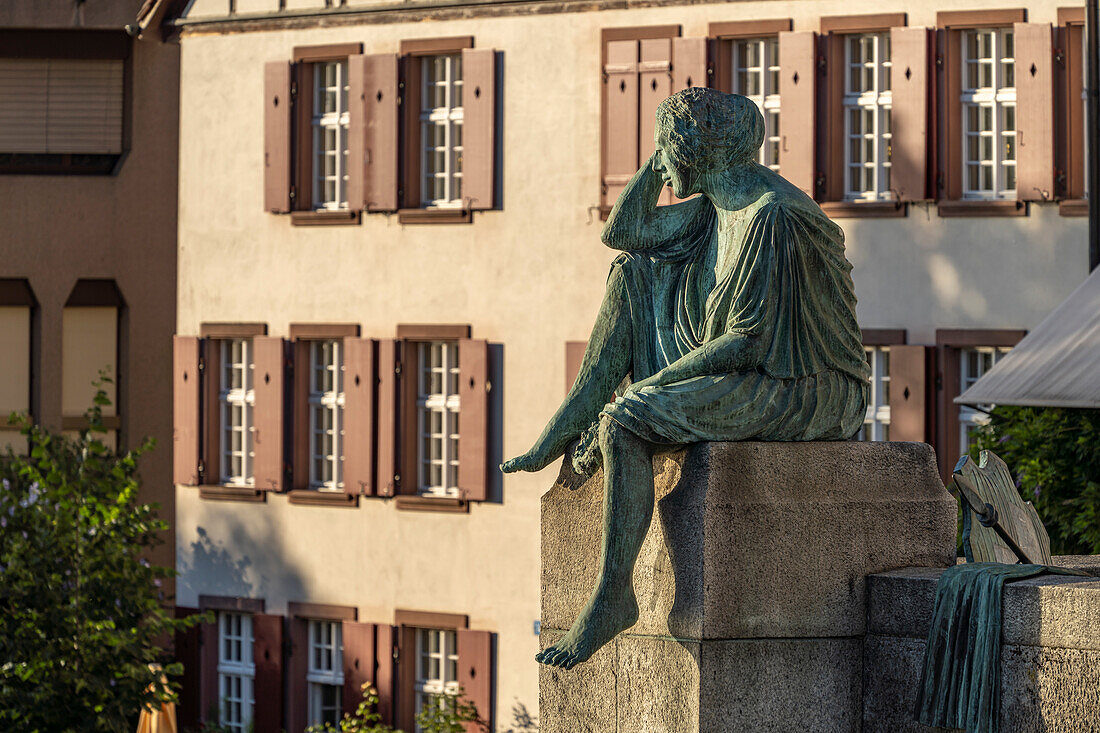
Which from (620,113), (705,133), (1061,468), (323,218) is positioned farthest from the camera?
(323,218)

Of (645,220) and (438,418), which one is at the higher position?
(645,220)

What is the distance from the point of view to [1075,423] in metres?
12.7

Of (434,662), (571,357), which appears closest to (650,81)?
(571,357)

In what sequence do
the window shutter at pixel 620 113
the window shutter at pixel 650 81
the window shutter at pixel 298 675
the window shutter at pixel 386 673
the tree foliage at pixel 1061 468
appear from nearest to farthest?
1. the tree foliage at pixel 1061 468
2. the window shutter at pixel 650 81
3. the window shutter at pixel 620 113
4. the window shutter at pixel 386 673
5. the window shutter at pixel 298 675

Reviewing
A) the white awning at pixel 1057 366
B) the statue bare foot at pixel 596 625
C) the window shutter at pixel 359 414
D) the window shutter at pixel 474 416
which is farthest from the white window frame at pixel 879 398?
the statue bare foot at pixel 596 625

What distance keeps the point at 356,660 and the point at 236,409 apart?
2800 millimetres

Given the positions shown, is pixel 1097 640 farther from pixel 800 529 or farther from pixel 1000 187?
pixel 1000 187

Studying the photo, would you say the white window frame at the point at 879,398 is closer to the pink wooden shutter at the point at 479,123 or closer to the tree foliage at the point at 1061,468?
the pink wooden shutter at the point at 479,123

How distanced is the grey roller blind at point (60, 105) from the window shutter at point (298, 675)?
5314 mm

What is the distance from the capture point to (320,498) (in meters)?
21.2

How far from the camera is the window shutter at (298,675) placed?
21.4 meters

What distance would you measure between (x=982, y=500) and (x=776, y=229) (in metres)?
1.03

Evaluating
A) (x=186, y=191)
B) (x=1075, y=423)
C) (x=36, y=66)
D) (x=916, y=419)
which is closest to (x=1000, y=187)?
(x=916, y=419)

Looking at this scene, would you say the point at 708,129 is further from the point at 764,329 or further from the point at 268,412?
the point at 268,412
